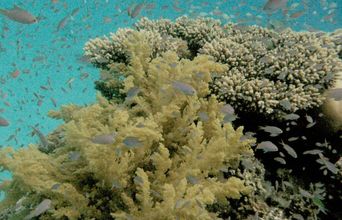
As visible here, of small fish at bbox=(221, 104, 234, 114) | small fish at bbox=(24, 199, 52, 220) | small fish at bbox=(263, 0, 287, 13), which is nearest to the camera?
small fish at bbox=(24, 199, 52, 220)

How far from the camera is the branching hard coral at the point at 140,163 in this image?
2906mm

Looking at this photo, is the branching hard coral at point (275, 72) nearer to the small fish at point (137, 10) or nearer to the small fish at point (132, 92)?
the small fish at point (132, 92)

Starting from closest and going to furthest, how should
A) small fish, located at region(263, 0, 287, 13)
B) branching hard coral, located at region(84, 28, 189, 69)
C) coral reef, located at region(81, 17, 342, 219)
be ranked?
1. coral reef, located at region(81, 17, 342, 219)
2. small fish, located at region(263, 0, 287, 13)
3. branching hard coral, located at region(84, 28, 189, 69)

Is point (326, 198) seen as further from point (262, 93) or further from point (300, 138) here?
point (262, 93)

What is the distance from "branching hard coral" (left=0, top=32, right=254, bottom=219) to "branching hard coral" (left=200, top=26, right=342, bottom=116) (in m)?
0.82

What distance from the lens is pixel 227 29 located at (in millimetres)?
6195

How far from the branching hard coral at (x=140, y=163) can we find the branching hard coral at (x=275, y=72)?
0.82 meters

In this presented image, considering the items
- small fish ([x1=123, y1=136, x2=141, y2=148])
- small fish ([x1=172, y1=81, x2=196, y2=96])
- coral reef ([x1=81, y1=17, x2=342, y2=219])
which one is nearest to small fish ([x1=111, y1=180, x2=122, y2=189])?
small fish ([x1=123, y1=136, x2=141, y2=148])

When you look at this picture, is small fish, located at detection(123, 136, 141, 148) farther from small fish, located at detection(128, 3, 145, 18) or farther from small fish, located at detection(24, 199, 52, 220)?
small fish, located at detection(128, 3, 145, 18)

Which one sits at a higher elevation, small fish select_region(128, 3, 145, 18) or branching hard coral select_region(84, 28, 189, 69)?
small fish select_region(128, 3, 145, 18)

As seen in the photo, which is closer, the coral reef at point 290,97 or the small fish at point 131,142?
the small fish at point 131,142

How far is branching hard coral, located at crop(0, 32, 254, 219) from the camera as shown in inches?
114

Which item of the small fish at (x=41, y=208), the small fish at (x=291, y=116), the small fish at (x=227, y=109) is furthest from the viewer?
the small fish at (x=291, y=116)

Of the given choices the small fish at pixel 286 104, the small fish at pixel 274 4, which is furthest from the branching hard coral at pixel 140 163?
the small fish at pixel 274 4
